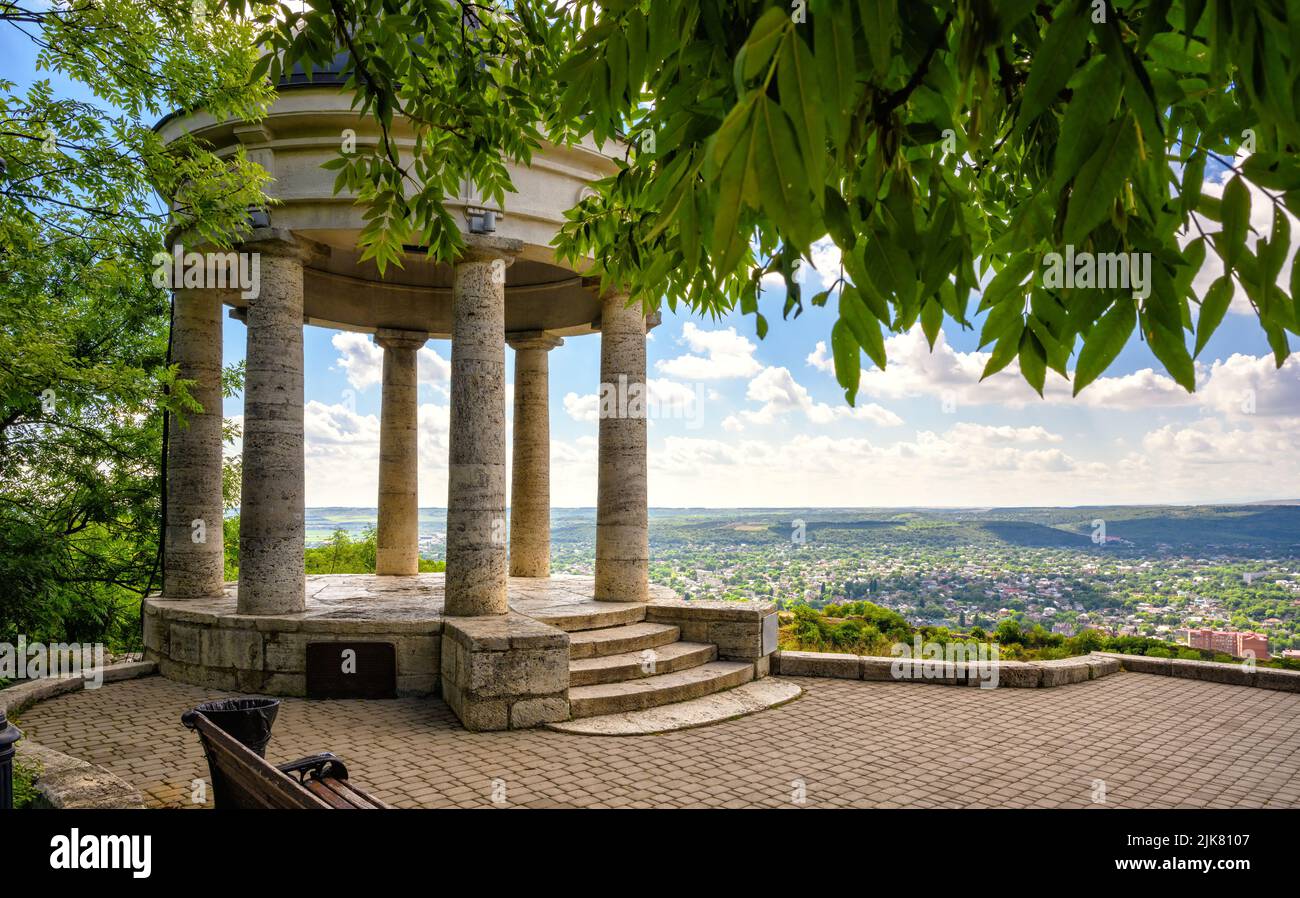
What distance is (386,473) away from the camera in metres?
18.9

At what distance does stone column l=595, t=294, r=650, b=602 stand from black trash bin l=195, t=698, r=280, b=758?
832 cm

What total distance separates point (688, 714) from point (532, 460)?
32.1ft

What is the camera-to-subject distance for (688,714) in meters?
10.7

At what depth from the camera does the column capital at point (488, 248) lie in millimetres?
12641

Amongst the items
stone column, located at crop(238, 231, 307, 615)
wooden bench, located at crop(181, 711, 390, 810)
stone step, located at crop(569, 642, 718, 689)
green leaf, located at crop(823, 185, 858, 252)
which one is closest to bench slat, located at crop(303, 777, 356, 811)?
wooden bench, located at crop(181, 711, 390, 810)

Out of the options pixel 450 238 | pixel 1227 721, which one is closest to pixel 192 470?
pixel 450 238

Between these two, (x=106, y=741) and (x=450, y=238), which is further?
(x=106, y=741)

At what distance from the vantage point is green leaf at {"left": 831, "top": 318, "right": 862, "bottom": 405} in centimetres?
185

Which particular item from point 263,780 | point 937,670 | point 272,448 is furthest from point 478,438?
point 263,780

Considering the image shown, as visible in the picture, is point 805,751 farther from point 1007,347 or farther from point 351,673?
point 1007,347

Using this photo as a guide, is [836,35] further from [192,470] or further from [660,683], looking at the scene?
[192,470]

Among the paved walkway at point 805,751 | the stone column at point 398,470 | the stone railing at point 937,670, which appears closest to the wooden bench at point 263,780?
the paved walkway at point 805,751

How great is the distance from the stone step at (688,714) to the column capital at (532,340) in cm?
1034
